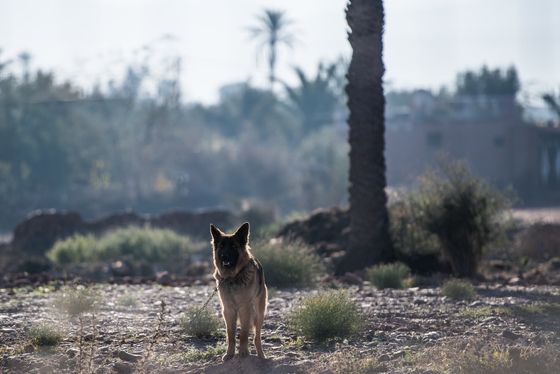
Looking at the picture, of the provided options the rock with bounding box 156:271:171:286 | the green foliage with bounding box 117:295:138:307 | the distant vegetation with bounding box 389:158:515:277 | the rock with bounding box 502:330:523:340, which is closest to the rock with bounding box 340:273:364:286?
the distant vegetation with bounding box 389:158:515:277

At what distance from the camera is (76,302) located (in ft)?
31.0

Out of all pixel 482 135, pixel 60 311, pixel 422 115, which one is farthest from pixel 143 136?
pixel 60 311

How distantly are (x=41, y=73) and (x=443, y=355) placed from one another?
176ft

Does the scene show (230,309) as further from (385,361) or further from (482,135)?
(482,135)

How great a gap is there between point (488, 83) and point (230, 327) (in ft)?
191

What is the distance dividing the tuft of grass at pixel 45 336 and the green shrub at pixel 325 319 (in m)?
2.75

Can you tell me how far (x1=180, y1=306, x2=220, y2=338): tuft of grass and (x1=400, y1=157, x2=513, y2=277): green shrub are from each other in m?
7.06

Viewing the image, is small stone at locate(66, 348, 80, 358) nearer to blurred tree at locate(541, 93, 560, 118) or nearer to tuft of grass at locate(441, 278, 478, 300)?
tuft of grass at locate(441, 278, 478, 300)

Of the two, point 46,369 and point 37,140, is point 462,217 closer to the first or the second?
point 46,369

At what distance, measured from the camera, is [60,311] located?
9516 millimetres

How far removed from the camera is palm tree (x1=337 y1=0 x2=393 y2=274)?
15.0 meters

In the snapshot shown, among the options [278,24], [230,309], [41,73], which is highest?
[278,24]

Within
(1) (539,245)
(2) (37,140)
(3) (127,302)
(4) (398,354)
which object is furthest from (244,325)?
(2) (37,140)

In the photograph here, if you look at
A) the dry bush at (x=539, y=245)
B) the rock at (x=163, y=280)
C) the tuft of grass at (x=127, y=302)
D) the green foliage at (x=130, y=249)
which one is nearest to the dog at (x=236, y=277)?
the tuft of grass at (x=127, y=302)
